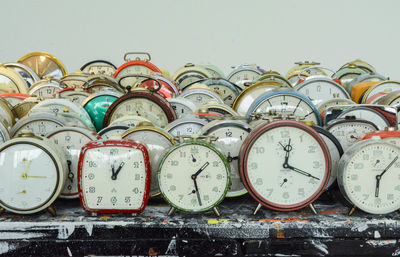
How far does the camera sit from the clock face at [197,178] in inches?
88.9

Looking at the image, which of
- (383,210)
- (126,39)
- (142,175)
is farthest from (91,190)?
(126,39)

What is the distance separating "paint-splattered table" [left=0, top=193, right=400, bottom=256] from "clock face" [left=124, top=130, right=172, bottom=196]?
0.24 metres

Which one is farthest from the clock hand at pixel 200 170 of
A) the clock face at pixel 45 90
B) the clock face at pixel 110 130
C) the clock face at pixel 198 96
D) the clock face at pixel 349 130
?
the clock face at pixel 45 90

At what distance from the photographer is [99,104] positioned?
3.38 metres

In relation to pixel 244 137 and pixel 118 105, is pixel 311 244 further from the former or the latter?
pixel 118 105

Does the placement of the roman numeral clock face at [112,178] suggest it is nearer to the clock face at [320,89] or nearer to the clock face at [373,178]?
the clock face at [373,178]

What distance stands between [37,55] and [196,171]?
435 cm

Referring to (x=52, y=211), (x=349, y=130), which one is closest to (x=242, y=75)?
(x=349, y=130)

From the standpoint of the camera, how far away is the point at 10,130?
278cm

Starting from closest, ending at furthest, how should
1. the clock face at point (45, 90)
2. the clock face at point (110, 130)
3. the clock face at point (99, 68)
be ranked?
1. the clock face at point (110, 130)
2. the clock face at point (45, 90)
3. the clock face at point (99, 68)

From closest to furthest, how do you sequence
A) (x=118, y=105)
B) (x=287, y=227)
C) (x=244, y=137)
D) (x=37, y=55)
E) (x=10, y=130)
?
1. (x=287, y=227)
2. (x=244, y=137)
3. (x=10, y=130)
4. (x=118, y=105)
5. (x=37, y=55)

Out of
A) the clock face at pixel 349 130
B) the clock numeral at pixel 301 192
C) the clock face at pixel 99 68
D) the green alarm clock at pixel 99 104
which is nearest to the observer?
the clock numeral at pixel 301 192

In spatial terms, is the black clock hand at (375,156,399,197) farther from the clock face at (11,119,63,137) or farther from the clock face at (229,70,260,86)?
the clock face at (229,70,260,86)

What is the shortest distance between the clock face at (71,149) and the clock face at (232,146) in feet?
2.40
